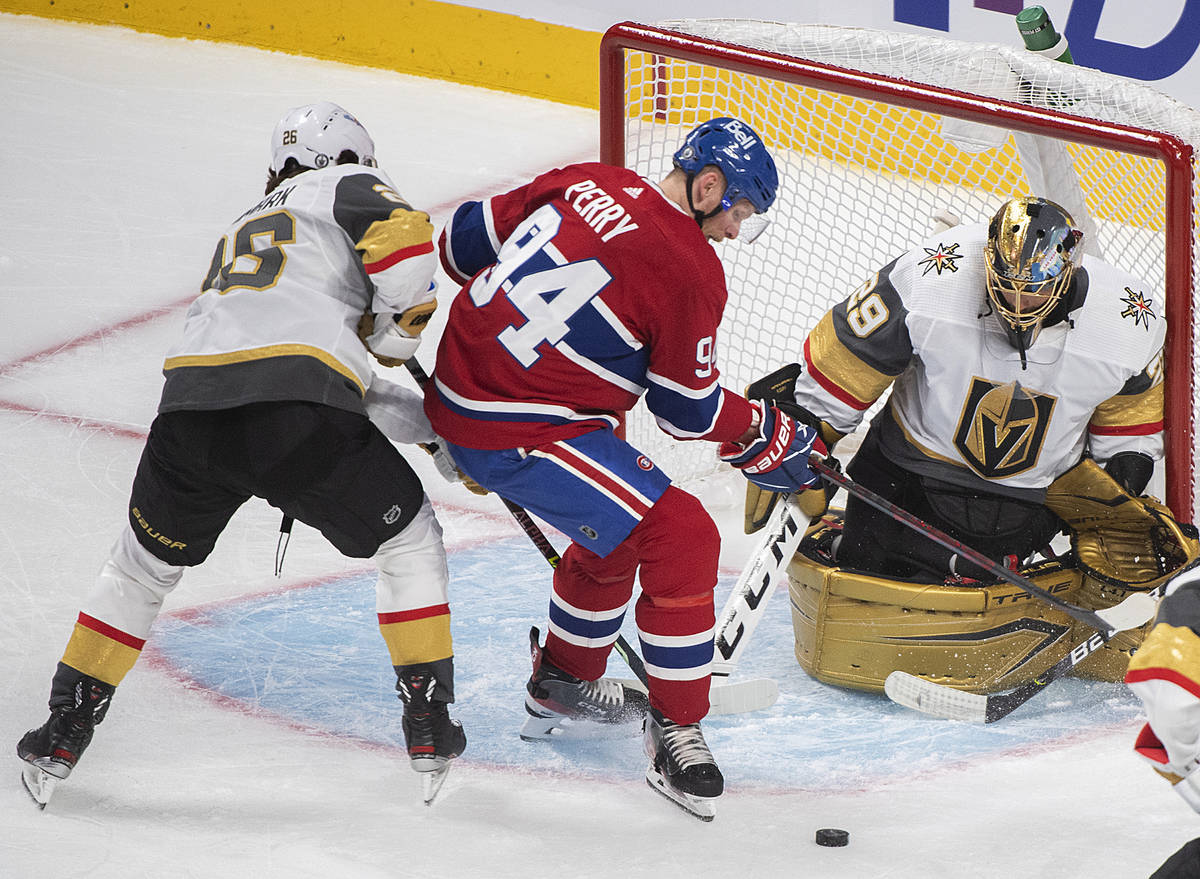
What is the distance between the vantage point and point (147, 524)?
2.37 metres

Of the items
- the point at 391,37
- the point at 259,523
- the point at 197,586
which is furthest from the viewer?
the point at 391,37

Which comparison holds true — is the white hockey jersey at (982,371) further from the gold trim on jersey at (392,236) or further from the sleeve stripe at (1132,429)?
the gold trim on jersey at (392,236)

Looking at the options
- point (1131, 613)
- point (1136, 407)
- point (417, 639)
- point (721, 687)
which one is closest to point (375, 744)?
point (417, 639)

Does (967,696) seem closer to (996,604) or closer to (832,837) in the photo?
(996,604)

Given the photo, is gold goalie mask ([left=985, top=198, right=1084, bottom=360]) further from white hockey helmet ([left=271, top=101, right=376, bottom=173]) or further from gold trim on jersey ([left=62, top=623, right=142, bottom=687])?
gold trim on jersey ([left=62, top=623, right=142, bottom=687])

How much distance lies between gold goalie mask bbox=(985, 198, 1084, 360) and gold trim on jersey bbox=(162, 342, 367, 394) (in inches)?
44.3

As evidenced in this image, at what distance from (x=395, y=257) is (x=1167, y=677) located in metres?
1.25

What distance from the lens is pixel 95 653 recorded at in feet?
7.88

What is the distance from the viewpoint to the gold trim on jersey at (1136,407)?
2.81m

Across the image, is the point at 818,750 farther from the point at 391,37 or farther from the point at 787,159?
the point at 391,37

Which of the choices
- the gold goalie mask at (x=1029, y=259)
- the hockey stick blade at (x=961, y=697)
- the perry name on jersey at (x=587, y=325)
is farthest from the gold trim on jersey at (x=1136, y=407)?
the perry name on jersey at (x=587, y=325)

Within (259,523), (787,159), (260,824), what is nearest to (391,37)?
(787,159)

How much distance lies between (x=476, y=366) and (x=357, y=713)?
750 mm

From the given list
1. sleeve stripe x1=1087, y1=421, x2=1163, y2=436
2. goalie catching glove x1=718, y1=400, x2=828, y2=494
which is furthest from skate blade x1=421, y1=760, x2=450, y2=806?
sleeve stripe x1=1087, y1=421, x2=1163, y2=436
